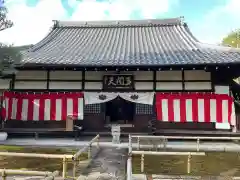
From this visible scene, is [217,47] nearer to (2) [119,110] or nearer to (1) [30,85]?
(2) [119,110]

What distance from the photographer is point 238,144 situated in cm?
1311

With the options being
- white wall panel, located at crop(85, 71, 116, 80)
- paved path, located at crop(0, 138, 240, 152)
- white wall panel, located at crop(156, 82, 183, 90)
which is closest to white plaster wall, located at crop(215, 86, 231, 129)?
paved path, located at crop(0, 138, 240, 152)

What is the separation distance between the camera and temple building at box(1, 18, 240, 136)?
13.5 metres

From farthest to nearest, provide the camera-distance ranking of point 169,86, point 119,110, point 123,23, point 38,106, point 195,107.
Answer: point 123,23 < point 119,110 < point 38,106 < point 169,86 < point 195,107

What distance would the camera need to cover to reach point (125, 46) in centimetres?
1722

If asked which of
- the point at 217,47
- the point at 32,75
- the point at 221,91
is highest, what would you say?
the point at 217,47

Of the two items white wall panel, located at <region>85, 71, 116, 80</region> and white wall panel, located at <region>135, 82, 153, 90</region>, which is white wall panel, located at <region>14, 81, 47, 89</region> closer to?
white wall panel, located at <region>85, 71, 116, 80</region>

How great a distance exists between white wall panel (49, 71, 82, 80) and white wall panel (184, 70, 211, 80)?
5930mm

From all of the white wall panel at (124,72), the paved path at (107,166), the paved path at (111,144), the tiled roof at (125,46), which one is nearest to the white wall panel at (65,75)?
the white wall panel at (124,72)

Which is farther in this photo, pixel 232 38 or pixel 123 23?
pixel 232 38

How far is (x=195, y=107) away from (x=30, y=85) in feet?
30.2

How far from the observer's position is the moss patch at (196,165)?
7.85 metres

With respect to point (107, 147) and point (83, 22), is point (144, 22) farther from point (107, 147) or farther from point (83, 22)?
point (107, 147)

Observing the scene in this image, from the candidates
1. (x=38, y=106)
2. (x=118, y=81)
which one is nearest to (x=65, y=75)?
(x=38, y=106)
